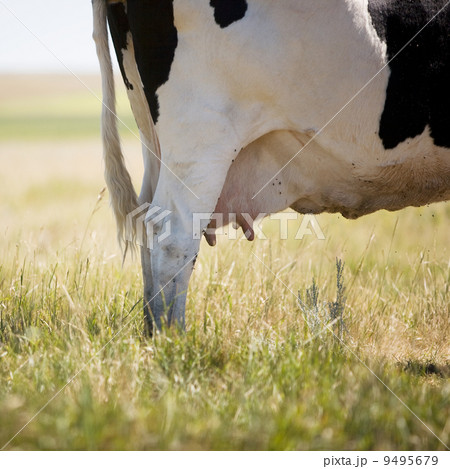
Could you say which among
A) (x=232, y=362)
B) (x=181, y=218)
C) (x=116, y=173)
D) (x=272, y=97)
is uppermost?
(x=272, y=97)

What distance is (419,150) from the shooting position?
350 cm

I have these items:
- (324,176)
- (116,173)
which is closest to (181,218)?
(116,173)

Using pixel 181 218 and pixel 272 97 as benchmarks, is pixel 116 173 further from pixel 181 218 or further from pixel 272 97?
pixel 272 97

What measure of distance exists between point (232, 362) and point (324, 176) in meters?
1.20

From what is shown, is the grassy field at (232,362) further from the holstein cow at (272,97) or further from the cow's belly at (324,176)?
the cow's belly at (324,176)

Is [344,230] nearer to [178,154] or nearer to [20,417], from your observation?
[178,154]

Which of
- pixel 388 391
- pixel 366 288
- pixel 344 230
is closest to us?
pixel 388 391

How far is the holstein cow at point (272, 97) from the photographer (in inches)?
127

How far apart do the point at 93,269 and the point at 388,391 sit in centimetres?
250

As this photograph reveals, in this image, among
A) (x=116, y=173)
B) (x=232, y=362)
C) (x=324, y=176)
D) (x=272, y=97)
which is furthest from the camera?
(x=116, y=173)

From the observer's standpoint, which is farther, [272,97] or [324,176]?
[324,176]

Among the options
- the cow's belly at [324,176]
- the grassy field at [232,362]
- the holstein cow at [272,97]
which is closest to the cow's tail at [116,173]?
the holstein cow at [272,97]

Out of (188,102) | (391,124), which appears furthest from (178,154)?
(391,124)

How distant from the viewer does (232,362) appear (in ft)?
9.96
